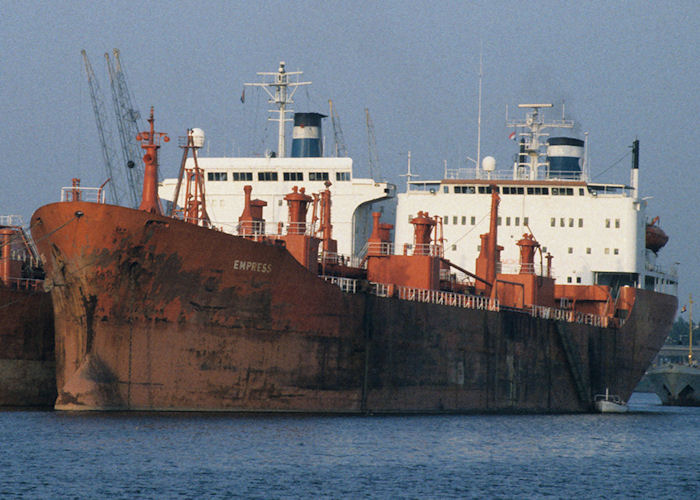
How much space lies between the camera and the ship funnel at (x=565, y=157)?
52.0 m

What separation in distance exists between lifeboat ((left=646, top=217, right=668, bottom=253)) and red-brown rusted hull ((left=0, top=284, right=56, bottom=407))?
1067 inches

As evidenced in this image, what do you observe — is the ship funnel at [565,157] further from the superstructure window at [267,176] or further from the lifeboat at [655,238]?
the superstructure window at [267,176]

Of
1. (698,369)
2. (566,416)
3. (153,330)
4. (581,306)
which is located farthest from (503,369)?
(698,369)

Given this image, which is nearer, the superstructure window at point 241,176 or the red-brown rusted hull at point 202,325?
the red-brown rusted hull at point 202,325

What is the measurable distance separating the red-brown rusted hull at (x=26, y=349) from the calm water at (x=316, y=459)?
90.7 inches

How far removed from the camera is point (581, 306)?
47750 millimetres

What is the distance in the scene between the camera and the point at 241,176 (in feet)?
155

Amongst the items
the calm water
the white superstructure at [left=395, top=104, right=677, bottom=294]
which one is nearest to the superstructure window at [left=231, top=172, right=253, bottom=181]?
the white superstructure at [left=395, top=104, right=677, bottom=294]

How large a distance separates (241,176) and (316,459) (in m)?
23.0

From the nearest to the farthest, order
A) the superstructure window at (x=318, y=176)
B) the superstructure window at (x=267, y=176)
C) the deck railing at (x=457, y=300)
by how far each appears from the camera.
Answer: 1. the deck railing at (x=457, y=300)
2. the superstructure window at (x=318, y=176)
3. the superstructure window at (x=267, y=176)

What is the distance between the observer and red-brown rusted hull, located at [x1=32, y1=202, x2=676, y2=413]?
29469 millimetres

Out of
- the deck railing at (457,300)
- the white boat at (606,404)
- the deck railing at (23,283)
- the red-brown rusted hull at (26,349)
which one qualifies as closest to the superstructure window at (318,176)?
the deck railing at (457,300)

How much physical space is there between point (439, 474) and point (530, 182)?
83.5 feet

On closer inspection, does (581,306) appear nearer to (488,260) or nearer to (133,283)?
(488,260)
